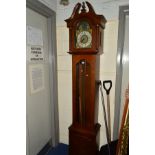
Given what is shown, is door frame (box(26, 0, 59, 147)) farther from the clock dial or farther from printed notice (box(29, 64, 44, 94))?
the clock dial

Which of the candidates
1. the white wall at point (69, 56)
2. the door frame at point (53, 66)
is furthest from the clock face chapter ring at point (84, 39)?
the door frame at point (53, 66)

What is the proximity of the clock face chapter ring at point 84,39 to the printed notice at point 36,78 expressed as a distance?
21.7 inches

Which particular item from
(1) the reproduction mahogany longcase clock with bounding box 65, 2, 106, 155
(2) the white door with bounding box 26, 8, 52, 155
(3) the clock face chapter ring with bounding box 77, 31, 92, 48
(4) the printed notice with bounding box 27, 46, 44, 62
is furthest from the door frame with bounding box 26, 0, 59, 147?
(3) the clock face chapter ring with bounding box 77, 31, 92, 48

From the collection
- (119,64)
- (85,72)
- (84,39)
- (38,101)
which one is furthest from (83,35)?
(38,101)

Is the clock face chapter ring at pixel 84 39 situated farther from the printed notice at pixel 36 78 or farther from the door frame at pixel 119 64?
the printed notice at pixel 36 78

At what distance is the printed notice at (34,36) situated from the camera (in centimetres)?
150

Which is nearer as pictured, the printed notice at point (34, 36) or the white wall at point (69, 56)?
the printed notice at point (34, 36)

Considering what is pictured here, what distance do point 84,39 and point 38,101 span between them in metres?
0.90

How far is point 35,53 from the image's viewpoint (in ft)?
5.30

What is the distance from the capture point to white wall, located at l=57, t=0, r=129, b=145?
1.61 metres
